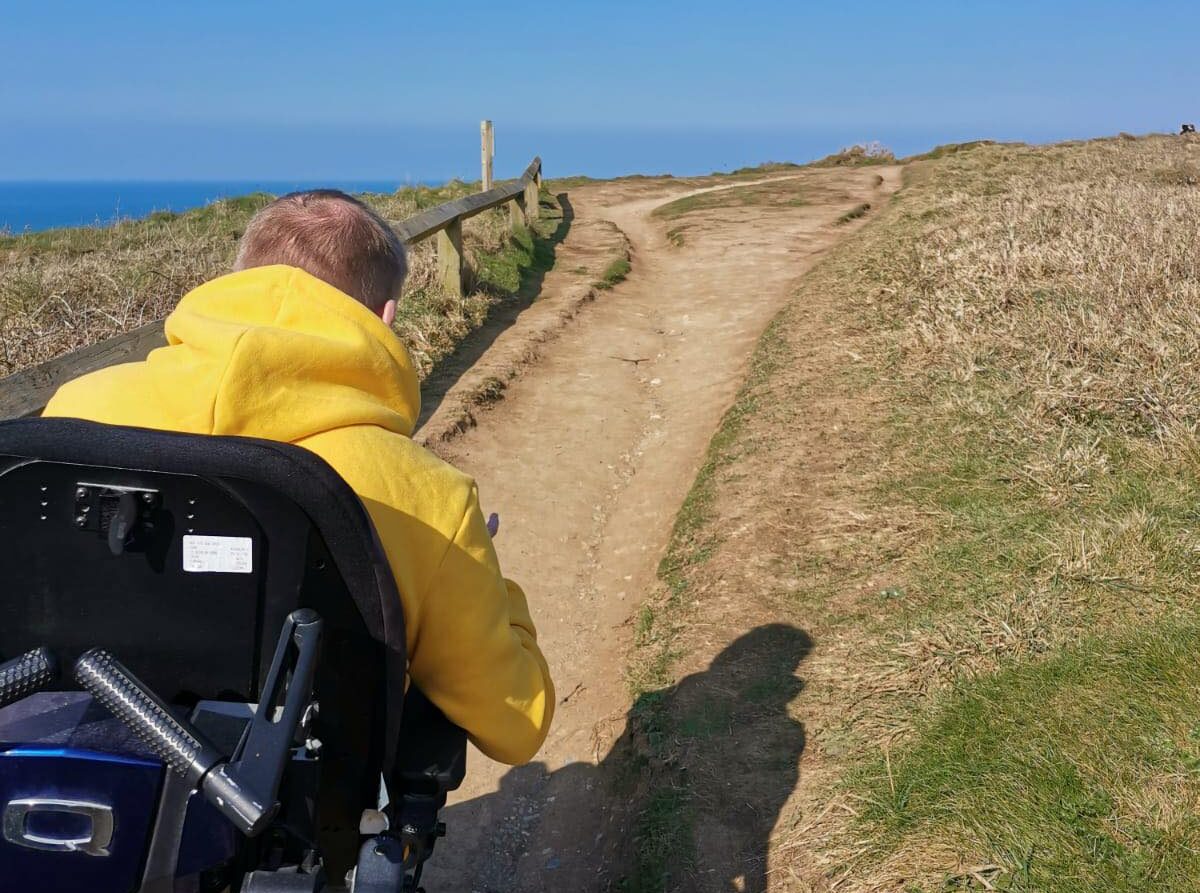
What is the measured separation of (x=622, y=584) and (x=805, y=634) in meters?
1.41

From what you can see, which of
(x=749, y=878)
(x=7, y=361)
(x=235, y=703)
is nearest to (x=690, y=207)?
(x=7, y=361)

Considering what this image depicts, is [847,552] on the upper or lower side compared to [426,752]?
lower

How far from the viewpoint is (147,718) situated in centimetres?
145

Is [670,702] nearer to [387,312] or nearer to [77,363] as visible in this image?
[387,312]

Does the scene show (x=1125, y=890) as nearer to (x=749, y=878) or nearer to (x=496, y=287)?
(x=749, y=878)

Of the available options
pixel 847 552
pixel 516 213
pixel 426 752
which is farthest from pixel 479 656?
pixel 516 213

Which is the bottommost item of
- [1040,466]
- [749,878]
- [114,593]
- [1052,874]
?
[749,878]

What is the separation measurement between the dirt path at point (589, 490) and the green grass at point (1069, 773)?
1095mm

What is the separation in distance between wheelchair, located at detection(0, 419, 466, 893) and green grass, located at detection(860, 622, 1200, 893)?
1781 millimetres

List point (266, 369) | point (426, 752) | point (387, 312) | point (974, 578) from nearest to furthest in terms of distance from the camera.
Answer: point (266, 369)
point (426, 752)
point (387, 312)
point (974, 578)

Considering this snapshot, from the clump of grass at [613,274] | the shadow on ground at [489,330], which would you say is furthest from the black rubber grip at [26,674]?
the clump of grass at [613,274]

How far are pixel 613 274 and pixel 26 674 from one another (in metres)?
11.1

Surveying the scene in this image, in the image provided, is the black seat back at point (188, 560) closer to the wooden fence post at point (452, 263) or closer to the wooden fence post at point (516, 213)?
the wooden fence post at point (452, 263)

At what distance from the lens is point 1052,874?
2637mm
